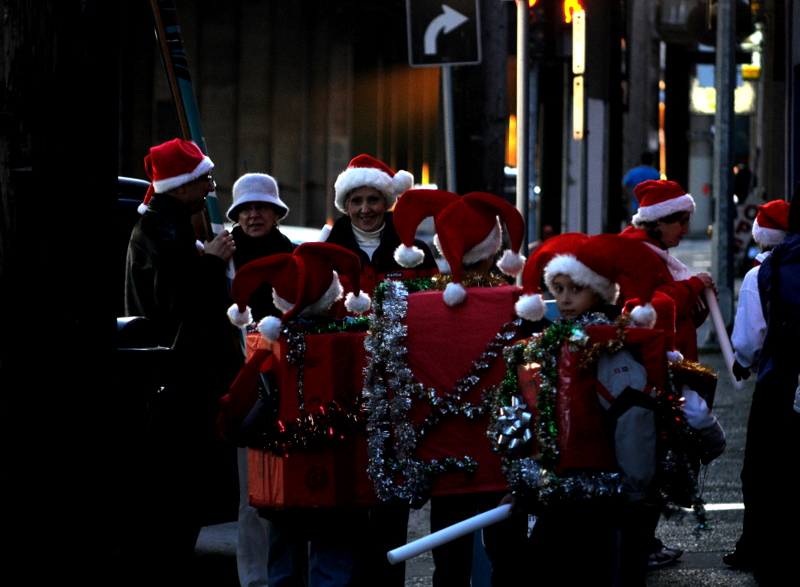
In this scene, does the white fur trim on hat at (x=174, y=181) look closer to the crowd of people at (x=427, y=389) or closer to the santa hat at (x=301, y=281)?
the crowd of people at (x=427, y=389)

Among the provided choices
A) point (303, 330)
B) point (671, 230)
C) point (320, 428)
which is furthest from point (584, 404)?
point (671, 230)

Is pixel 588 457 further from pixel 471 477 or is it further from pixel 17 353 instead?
pixel 17 353

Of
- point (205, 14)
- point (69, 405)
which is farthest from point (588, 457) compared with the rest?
point (205, 14)

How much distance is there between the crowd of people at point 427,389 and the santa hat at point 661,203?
12.3 inches

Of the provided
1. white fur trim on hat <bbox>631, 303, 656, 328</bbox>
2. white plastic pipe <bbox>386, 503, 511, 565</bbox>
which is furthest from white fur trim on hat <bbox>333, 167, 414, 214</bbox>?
white plastic pipe <bbox>386, 503, 511, 565</bbox>

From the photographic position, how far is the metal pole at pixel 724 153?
645 inches

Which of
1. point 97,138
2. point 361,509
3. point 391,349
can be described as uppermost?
point 97,138

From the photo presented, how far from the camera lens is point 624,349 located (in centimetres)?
407

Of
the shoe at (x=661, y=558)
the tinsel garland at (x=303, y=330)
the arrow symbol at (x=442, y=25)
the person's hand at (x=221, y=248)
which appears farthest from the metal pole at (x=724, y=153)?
the tinsel garland at (x=303, y=330)

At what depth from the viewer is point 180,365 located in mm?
5172

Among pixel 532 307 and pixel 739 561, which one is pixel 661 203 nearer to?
pixel 739 561

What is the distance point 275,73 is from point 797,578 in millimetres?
21372

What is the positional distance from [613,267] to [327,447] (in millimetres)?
1140

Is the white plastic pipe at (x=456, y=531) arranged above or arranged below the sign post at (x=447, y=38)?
below
